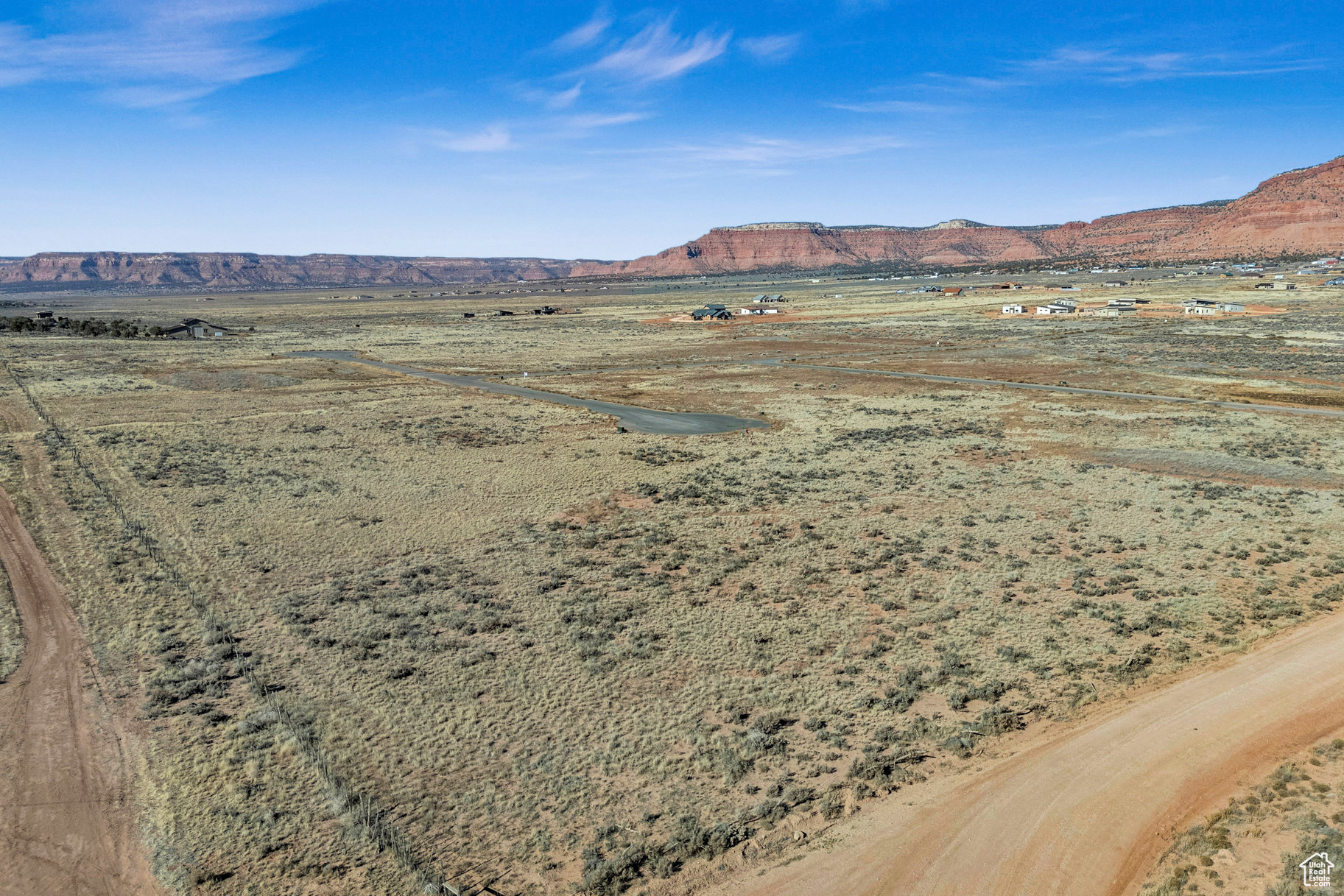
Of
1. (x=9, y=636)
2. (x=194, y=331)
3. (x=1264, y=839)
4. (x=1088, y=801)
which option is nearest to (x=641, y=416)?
(x=9, y=636)

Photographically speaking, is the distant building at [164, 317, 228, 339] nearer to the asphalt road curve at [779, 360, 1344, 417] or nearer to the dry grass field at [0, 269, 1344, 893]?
the dry grass field at [0, 269, 1344, 893]

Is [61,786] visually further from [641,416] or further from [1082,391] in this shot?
[1082,391]

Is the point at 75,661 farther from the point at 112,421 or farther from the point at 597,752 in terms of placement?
the point at 112,421

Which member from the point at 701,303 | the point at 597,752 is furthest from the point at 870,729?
the point at 701,303

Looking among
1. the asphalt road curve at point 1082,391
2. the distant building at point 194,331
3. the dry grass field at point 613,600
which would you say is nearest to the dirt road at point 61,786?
the dry grass field at point 613,600

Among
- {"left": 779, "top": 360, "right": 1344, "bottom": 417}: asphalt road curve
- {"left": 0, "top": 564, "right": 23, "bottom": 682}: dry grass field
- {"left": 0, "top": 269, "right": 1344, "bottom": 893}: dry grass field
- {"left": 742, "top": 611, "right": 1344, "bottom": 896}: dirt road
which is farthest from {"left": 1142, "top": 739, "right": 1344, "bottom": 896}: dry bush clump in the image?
{"left": 779, "top": 360, "right": 1344, "bottom": 417}: asphalt road curve

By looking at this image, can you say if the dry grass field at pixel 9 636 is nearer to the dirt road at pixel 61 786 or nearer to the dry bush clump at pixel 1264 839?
the dirt road at pixel 61 786
